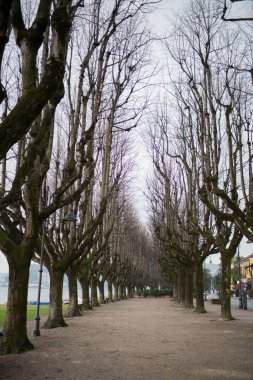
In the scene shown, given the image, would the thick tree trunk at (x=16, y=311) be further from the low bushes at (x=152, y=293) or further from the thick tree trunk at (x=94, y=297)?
the low bushes at (x=152, y=293)

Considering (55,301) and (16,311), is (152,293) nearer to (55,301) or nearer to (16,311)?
(55,301)

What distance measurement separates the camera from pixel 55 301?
1527 cm

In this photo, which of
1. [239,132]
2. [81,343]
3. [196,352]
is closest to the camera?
[196,352]

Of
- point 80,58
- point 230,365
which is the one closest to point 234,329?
point 230,365

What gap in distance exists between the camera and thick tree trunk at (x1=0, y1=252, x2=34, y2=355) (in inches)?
355

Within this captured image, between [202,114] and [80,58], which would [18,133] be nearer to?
[80,58]

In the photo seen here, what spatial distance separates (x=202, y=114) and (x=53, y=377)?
13659mm

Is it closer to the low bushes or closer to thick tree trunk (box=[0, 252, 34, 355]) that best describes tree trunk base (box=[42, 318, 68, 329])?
thick tree trunk (box=[0, 252, 34, 355])

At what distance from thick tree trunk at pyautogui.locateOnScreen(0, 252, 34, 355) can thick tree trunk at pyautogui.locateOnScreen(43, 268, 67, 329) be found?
5.65 meters

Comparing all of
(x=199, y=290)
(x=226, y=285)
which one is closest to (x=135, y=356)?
(x=226, y=285)

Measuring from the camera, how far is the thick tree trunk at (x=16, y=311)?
901cm

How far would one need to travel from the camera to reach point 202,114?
696 inches

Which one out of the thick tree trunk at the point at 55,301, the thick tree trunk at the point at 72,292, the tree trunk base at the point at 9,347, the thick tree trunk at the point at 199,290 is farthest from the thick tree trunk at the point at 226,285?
the tree trunk base at the point at 9,347

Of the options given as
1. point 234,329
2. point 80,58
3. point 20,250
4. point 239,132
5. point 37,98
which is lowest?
point 234,329
